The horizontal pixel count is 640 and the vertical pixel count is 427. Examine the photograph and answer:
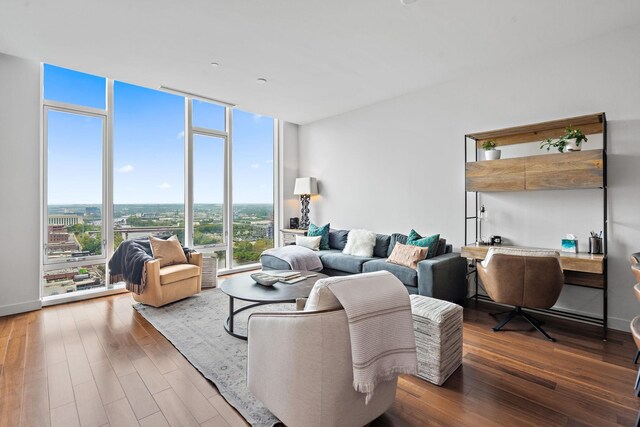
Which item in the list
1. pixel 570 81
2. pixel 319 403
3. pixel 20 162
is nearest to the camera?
pixel 319 403

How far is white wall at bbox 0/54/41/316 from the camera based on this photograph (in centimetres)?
350

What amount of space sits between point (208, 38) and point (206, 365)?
2.97 meters

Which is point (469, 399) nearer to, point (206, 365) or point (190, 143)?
point (206, 365)

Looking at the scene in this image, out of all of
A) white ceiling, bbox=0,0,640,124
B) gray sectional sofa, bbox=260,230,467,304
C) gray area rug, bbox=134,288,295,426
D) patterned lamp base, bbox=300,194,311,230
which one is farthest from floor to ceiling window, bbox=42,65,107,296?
patterned lamp base, bbox=300,194,311,230

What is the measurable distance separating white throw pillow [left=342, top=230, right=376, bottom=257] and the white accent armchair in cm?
293

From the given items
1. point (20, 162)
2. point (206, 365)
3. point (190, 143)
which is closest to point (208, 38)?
point (190, 143)

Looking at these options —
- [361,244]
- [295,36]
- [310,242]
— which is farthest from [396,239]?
[295,36]

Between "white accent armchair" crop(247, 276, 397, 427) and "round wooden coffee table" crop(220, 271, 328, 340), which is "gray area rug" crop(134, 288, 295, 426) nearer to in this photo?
"round wooden coffee table" crop(220, 271, 328, 340)

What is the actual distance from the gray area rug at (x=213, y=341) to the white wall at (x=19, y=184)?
1.28 m

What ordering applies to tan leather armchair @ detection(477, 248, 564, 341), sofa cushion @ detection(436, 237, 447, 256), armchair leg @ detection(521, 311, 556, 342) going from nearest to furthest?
1. tan leather armchair @ detection(477, 248, 564, 341)
2. armchair leg @ detection(521, 311, 556, 342)
3. sofa cushion @ detection(436, 237, 447, 256)

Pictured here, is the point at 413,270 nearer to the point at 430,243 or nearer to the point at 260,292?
the point at 430,243

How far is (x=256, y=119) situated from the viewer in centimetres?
600

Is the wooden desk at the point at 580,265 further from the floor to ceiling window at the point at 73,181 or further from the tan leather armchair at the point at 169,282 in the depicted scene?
the floor to ceiling window at the point at 73,181

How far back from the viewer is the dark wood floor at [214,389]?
1827 mm
